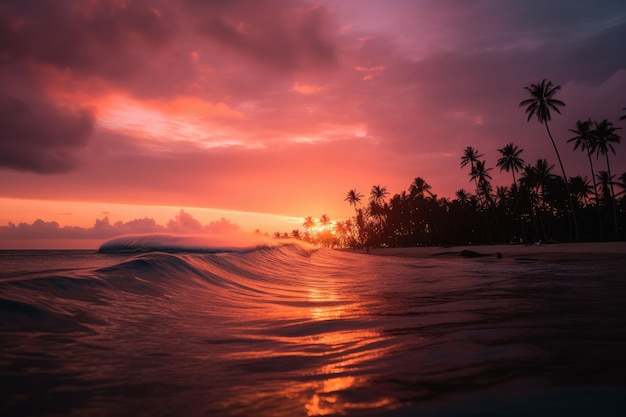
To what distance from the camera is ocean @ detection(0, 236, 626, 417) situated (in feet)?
5.13

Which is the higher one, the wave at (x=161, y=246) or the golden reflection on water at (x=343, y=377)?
the wave at (x=161, y=246)

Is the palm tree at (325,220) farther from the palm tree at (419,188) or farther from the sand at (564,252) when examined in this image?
the sand at (564,252)

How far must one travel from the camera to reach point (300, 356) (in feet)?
8.05

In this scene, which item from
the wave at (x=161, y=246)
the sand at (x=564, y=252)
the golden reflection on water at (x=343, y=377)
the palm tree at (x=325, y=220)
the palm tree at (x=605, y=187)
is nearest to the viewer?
the golden reflection on water at (x=343, y=377)

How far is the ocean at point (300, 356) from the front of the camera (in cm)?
156

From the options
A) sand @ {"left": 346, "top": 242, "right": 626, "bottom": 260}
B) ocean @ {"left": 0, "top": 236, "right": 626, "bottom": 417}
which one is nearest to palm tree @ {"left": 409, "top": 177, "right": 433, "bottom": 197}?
sand @ {"left": 346, "top": 242, "right": 626, "bottom": 260}

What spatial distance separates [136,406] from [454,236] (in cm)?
7181

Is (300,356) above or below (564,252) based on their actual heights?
above

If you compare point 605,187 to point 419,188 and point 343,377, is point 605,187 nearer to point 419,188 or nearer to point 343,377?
point 419,188

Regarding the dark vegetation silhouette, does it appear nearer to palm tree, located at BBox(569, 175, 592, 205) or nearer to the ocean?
palm tree, located at BBox(569, 175, 592, 205)

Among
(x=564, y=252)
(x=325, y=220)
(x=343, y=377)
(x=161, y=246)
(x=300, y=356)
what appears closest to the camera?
(x=343, y=377)

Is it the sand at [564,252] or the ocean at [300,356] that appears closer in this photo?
the ocean at [300,356]

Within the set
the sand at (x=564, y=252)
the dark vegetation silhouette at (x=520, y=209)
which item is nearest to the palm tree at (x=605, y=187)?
the dark vegetation silhouette at (x=520, y=209)

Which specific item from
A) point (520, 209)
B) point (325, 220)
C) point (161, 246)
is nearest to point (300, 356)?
point (161, 246)
